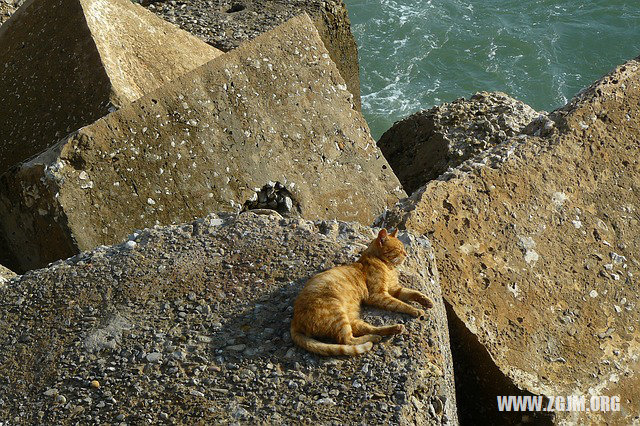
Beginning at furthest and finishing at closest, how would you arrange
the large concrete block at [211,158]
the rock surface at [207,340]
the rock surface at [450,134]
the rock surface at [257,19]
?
the rock surface at [257,19]
the rock surface at [450,134]
the large concrete block at [211,158]
the rock surface at [207,340]

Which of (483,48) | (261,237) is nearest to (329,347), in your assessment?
(261,237)

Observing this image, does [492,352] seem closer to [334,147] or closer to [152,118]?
[334,147]

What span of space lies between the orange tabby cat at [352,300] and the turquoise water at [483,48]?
9574 mm

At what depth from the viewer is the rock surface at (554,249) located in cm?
530

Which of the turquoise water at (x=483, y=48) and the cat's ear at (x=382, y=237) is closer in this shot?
the cat's ear at (x=382, y=237)

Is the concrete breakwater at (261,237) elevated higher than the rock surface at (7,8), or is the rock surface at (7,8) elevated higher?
the rock surface at (7,8)

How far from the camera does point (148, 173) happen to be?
6.27 meters

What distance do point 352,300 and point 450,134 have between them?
4.12m

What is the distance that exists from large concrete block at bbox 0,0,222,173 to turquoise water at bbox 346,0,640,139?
7485mm

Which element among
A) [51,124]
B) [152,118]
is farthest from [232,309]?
[51,124]

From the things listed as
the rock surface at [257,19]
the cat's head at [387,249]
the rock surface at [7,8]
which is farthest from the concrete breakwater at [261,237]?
the rock surface at [7,8]

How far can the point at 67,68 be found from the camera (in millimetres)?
6773

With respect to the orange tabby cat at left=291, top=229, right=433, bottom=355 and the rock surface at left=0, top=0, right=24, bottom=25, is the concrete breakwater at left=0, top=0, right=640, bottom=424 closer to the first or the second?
the orange tabby cat at left=291, top=229, right=433, bottom=355

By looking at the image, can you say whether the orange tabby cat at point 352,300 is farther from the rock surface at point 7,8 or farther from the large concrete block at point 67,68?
the rock surface at point 7,8
